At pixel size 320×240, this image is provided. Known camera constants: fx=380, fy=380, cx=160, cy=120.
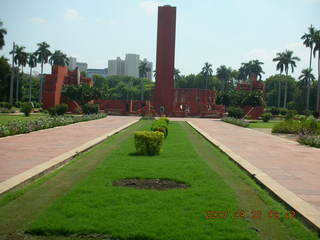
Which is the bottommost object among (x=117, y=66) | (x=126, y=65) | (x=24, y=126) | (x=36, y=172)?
(x=36, y=172)

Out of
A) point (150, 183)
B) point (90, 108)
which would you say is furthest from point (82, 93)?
point (150, 183)

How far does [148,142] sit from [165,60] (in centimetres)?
3755

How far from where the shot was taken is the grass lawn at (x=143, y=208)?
386cm

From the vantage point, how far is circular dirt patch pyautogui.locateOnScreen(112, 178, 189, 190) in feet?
19.4

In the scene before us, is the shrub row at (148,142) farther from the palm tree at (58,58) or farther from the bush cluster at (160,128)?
the palm tree at (58,58)

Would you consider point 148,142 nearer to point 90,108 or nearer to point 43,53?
point 90,108

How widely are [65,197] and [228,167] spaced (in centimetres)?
415

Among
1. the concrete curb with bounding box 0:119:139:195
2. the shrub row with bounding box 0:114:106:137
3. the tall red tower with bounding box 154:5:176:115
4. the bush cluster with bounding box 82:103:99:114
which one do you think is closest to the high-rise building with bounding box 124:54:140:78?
the tall red tower with bounding box 154:5:176:115

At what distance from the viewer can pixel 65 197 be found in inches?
200

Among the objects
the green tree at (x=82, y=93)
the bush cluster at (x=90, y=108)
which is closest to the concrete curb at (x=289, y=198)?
the bush cluster at (x=90, y=108)

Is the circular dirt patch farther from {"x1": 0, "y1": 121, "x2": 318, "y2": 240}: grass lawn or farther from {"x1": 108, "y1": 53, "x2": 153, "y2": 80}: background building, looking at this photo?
{"x1": 108, "y1": 53, "x2": 153, "y2": 80}: background building

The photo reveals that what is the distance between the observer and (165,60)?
46.2 m

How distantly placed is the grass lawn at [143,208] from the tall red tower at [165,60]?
1555 inches

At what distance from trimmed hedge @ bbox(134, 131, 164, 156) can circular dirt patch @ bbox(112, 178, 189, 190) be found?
300 centimetres
